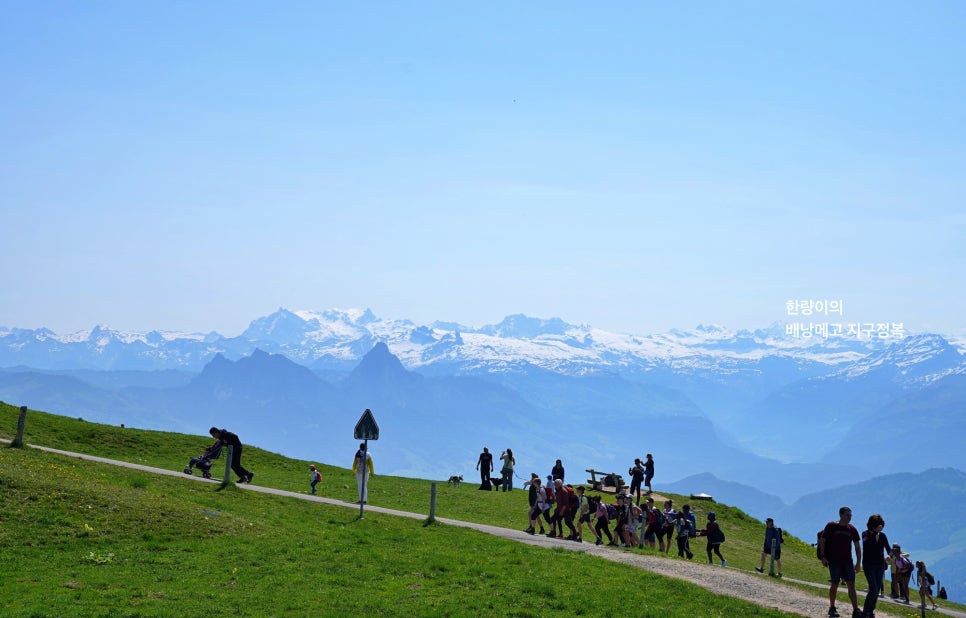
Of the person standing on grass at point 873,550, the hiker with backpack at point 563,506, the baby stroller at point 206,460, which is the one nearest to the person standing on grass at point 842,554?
the person standing on grass at point 873,550

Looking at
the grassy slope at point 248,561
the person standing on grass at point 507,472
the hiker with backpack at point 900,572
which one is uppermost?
the person standing on grass at point 507,472

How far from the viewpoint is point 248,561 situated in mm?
25000

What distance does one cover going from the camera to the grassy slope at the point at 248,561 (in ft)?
70.6

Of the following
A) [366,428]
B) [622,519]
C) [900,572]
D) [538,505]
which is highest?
[366,428]

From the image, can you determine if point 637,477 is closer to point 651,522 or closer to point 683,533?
point 651,522

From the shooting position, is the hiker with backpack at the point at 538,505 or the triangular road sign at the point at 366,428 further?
the hiker with backpack at the point at 538,505

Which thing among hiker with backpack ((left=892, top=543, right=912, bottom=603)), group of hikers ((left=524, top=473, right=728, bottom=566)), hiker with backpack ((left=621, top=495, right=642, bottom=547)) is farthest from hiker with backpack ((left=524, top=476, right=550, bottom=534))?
hiker with backpack ((left=892, top=543, right=912, bottom=603))

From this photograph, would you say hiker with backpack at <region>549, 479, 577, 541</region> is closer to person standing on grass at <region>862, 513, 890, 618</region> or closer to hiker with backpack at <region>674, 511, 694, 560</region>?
hiker with backpack at <region>674, 511, 694, 560</region>

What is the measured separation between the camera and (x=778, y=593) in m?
26.8

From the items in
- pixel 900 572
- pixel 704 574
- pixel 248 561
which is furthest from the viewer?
pixel 900 572

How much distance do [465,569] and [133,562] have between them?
29.3 feet

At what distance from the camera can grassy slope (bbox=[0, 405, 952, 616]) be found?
2153 centimetres

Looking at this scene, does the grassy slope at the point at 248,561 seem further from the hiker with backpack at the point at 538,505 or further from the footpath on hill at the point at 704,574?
the hiker with backpack at the point at 538,505

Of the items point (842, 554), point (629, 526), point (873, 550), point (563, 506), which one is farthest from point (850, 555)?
point (563, 506)
